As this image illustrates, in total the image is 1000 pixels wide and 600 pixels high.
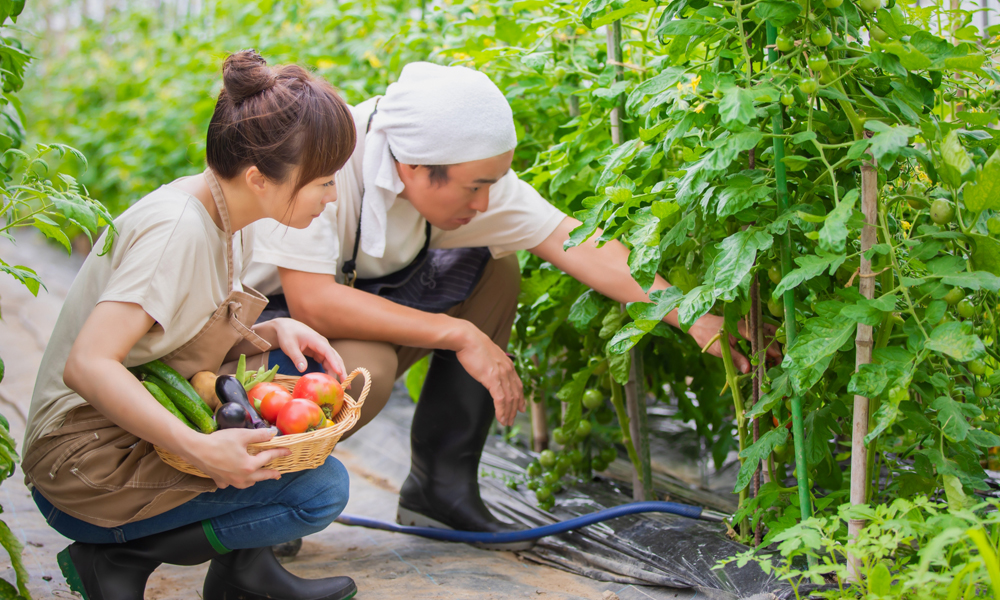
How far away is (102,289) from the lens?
1381 millimetres

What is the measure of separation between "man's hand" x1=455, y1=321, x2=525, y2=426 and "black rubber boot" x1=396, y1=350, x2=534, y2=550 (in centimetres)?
22

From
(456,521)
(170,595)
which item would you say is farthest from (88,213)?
(456,521)

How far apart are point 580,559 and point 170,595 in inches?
35.8

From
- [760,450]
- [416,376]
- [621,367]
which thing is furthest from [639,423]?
[416,376]

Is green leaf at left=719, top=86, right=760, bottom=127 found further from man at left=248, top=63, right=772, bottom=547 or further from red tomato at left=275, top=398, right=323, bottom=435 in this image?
red tomato at left=275, top=398, right=323, bottom=435

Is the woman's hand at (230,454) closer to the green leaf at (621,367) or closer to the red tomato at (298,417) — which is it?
the red tomato at (298,417)

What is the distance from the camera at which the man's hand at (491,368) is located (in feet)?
5.81

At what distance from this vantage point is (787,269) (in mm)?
1312

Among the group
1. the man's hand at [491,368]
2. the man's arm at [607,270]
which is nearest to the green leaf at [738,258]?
the man's arm at [607,270]

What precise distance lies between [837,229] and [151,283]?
1076 millimetres

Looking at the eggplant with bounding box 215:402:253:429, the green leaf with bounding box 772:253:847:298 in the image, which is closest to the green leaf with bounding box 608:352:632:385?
the green leaf with bounding box 772:253:847:298

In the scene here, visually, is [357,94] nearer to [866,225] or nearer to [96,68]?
[866,225]

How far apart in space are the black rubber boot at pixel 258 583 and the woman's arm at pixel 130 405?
1.30 ft

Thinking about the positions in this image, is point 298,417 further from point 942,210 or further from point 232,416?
point 942,210
